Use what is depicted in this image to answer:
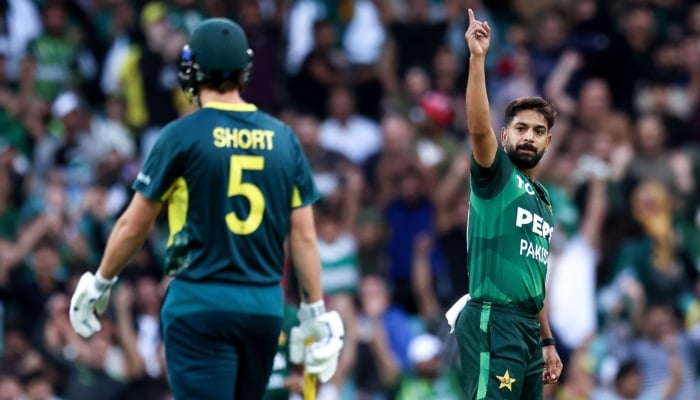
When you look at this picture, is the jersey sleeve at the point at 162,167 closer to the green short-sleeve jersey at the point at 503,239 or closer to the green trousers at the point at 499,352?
the green short-sleeve jersey at the point at 503,239

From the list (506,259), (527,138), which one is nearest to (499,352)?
(506,259)

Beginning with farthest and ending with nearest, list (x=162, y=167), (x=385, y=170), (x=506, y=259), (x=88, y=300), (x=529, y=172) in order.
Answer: (x=385, y=170) → (x=529, y=172) → (x=506, y=259) → (x=88, y=300) → (x=162, y=167)

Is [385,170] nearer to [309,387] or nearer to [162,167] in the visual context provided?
[309,387]

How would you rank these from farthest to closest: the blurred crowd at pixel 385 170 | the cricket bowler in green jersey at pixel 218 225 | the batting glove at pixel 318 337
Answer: the blurred crowd at pixel 385 170 → the batting glove at pixel 318 337 → the cricket bowler in green jersey at pixel 218 225

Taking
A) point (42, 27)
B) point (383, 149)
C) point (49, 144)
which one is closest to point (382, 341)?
point (383, 149)

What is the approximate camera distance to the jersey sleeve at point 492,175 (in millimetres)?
7883

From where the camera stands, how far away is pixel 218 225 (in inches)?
289

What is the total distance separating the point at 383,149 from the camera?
53.6 ft

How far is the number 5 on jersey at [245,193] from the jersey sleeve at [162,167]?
0.91 feet

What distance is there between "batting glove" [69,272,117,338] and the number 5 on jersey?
779mm

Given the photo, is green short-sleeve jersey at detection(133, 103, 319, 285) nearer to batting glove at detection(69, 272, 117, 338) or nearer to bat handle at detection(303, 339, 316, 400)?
batting glove at detection(69, 272, 117, 338)

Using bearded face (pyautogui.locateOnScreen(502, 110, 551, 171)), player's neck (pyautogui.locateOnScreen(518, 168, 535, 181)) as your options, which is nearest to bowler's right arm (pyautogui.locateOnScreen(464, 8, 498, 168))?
bearded face (pyautogui.locateOnScreen(502, 110, 551, 171))

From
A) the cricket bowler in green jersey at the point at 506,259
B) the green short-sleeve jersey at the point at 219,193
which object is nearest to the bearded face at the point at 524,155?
the cricket bowler in green jersey at the point at 506,259

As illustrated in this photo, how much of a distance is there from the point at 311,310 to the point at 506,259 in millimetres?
1104
